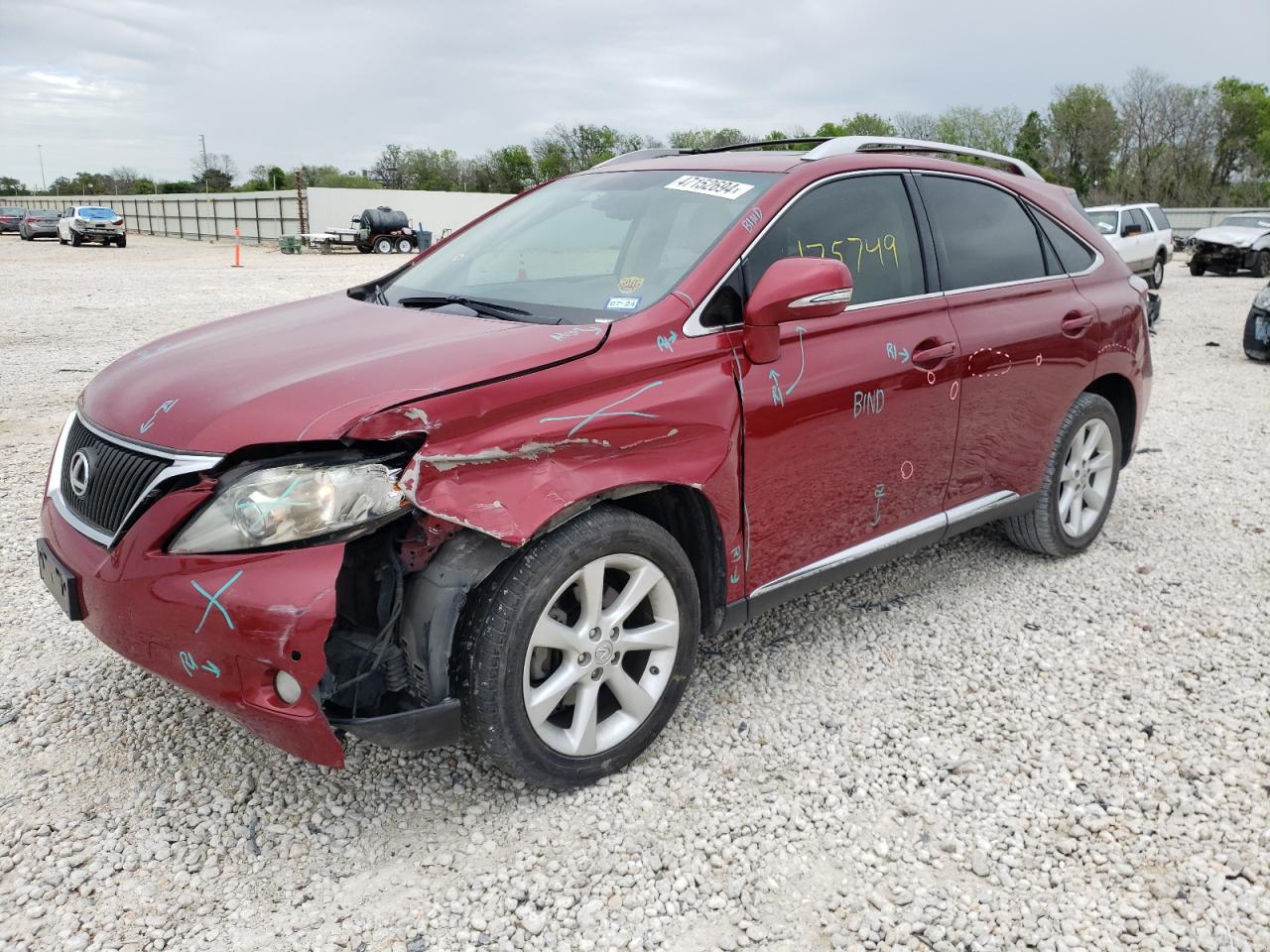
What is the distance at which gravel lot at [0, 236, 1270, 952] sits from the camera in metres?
2.38

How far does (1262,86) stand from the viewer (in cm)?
7650

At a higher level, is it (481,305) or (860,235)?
(860,235)

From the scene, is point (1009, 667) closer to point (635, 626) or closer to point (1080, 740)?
point (1080, 740)

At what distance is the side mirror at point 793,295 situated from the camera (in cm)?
285

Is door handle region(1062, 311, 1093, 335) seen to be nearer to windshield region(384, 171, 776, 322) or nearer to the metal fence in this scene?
windshield region(384, 171, 776, 322)

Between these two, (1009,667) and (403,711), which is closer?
(403,711)

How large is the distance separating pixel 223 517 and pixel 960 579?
338 cm

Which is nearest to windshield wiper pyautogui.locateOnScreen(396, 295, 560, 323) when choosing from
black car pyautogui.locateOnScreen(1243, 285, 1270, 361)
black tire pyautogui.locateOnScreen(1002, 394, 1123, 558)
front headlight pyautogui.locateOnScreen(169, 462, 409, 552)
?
front headlight pyautogui.locateOnScreen(169, 462, 409, 552)

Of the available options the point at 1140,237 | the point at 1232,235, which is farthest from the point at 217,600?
the point at 1232,235

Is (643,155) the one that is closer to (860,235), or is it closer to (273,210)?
(860,235)

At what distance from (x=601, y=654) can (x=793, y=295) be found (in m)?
1.19

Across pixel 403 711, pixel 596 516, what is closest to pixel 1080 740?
pixel 596 516

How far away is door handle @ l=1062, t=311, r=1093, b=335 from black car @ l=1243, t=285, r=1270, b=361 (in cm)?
798

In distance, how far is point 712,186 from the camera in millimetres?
3371
